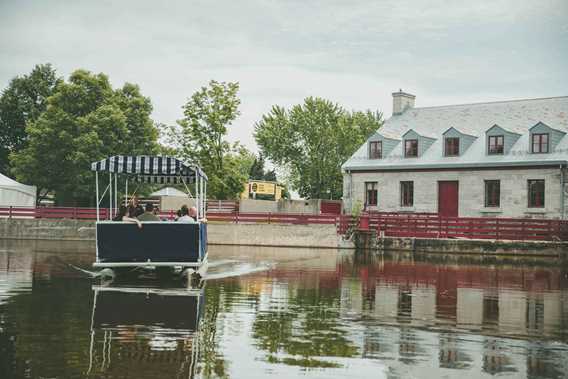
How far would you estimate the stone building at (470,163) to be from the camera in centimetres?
3844

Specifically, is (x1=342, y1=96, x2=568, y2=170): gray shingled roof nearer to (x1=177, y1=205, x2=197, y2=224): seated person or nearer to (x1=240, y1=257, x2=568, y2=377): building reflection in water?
(x1=240, y1=257, x2=568, y2=377): building reflection in water

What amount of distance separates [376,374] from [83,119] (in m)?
45.9

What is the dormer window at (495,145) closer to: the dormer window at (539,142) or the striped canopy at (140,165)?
the dormer window at (539,142)

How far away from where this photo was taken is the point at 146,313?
443 inches

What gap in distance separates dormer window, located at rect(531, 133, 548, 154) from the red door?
4.82 m

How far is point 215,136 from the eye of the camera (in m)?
44.5

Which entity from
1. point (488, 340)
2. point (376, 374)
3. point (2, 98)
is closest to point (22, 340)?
point (376, 374)

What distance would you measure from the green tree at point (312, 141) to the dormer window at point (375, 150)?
899 inches

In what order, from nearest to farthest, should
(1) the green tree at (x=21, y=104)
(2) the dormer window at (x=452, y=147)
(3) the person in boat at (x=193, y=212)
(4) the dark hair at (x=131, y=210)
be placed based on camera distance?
1. (4) the dark hair at (x=131, y=210)
2. (3) the person in boat at (x=193, y=212)
3. (2) the dormer window at (x=452, y=147)
4. (1) the green tree at (x=21, y=104)

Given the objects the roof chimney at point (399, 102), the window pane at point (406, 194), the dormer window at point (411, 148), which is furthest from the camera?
the roof chimney at point (399, 102)

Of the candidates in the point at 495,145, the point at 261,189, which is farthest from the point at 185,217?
the point at 261,189

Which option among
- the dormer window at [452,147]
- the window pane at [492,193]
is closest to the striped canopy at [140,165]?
the window pane at [492,193]

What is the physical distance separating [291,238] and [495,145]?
43.0 ft

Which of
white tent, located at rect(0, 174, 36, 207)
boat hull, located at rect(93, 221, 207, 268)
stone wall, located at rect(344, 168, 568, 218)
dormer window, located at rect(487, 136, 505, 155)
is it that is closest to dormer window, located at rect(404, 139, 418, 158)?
stone wall, located at rect(344, 168, 568, 218)
